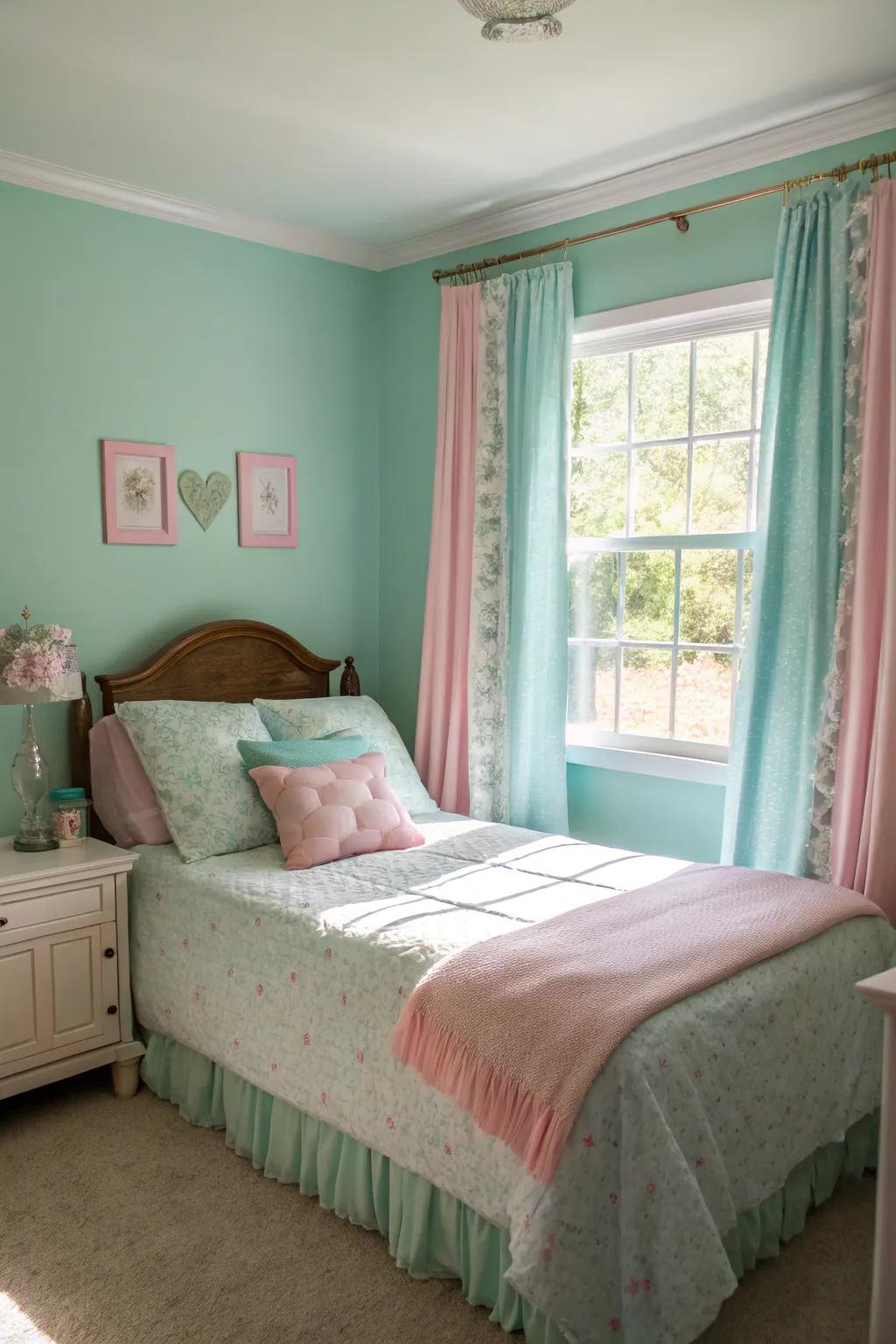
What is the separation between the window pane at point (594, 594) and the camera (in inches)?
147

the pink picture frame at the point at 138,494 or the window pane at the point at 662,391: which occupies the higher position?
the window pane at the point at 662,391

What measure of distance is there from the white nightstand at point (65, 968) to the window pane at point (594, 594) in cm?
171

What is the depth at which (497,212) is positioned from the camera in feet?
12.4

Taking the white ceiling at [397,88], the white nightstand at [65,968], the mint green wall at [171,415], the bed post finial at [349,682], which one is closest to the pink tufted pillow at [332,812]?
the white nightstand at [65,968]

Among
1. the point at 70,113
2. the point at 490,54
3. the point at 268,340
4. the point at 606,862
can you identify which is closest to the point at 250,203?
the point at 268,340

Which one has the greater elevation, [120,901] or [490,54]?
[490,54]

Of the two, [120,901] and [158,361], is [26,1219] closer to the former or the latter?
[120,901]

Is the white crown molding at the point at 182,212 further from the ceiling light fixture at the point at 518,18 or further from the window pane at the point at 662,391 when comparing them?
the ceiling light fixture at the point at 518,18

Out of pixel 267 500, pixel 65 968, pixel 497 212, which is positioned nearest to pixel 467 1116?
pixel 65 968

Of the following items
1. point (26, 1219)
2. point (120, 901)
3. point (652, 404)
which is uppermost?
point (652, 404)

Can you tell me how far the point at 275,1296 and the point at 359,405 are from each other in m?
3.17

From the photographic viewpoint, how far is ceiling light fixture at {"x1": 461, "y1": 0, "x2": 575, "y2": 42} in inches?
89.4

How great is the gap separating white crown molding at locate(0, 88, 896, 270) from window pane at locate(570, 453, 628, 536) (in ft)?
2.70

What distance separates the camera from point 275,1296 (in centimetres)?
221
